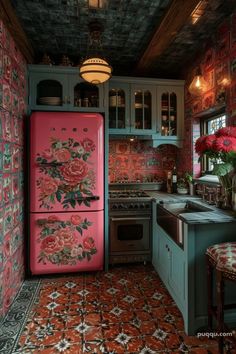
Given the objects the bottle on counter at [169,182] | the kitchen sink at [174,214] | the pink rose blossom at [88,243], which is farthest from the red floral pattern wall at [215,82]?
the pink rose blossom at [88,243]

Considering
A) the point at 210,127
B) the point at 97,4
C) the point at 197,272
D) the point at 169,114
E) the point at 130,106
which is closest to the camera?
the point at 197,272

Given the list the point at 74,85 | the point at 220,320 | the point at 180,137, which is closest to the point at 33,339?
the point at 220,320

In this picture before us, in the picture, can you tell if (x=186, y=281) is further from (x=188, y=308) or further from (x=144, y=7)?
(x=144, y=7)

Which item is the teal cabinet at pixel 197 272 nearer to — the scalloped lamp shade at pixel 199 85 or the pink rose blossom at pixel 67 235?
the pink rose blossom at pixel 67 235

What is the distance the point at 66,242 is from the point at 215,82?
7.58ft

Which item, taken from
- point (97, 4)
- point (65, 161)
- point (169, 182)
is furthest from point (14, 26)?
point (169, 182)

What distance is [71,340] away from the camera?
167 cm

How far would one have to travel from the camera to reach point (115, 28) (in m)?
2.41

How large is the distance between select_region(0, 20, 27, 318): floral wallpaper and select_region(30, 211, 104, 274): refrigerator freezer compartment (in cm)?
16

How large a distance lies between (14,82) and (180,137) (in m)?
2.12

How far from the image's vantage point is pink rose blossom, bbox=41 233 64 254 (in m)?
2.51

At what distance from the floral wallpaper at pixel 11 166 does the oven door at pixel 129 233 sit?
101 centimetres

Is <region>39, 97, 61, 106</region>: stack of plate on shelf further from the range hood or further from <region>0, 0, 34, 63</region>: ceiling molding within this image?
the range hood

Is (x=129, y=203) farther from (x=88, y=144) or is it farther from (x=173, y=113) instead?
(x=173, y=113)
